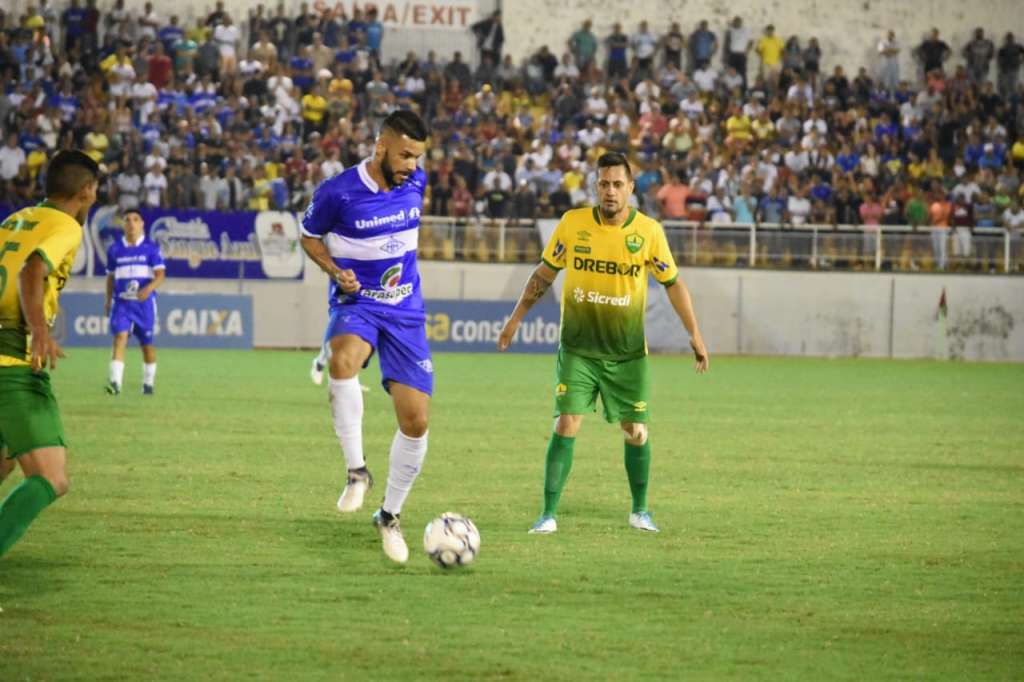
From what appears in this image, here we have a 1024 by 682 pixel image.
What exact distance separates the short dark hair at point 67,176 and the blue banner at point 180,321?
24953 millimetres

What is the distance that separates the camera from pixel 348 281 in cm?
848

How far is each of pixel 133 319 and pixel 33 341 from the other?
14.2m

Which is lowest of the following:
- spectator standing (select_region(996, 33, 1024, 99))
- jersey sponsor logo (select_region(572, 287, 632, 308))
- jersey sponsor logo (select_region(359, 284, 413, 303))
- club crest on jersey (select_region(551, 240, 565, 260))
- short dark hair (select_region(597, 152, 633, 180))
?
jersey sponsor logo (select_region(572, 287, 632, 308))

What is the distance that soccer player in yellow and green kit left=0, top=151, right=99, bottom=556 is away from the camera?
6965mm

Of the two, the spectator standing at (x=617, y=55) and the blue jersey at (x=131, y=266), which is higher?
→ the spectator standing at (x=617, y=55)

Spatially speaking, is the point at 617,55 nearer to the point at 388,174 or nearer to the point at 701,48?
the point at 701,48

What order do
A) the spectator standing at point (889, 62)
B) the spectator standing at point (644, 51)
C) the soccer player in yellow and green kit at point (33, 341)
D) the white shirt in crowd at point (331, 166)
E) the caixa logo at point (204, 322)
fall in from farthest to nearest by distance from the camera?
the spectator standing at point (889, 62) < the spectator standing at point (644, 51) < the white shirt in crowd at point (331, 166) < the caixa logo at point (204, 322) < the soccer player in yellow and green kit at point (33, 341)

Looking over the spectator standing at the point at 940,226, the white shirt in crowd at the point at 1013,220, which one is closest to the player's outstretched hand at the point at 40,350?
the spectator standing at the point at 940,226

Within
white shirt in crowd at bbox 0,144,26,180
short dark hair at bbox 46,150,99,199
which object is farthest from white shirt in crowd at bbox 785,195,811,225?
short dark hair at bbox 46,150,99,199

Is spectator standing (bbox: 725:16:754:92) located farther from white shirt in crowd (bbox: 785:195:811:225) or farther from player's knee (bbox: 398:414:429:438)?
player's knee (bbox: 398:414:429:438)

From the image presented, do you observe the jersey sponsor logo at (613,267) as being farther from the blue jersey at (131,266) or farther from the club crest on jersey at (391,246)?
the blue jersey at (131,266)

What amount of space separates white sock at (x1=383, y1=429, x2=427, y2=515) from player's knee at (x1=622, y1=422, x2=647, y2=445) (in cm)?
173

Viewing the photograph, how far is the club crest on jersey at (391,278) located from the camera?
8711 millimetres

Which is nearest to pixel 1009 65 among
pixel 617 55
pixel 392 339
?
pixel 617 55
